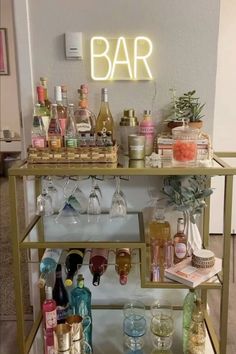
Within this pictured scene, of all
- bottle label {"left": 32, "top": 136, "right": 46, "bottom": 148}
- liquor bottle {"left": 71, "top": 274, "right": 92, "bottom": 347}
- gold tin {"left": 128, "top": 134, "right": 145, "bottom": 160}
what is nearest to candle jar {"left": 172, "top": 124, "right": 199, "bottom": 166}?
gold tin {"left": 128, "top": 134, "right": 145, "bottom": 160}

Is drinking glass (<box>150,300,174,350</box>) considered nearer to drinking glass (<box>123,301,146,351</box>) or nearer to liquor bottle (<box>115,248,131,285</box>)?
drinking glass (<box>123,301,146,351</box>)

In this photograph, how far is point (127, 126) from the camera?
1.56 meters

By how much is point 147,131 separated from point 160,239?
1.58 feet

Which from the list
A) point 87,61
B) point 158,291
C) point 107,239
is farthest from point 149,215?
point 87,61

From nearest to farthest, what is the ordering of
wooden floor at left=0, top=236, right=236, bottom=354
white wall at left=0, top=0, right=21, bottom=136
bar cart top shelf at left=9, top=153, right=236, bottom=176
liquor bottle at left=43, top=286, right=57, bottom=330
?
1. bar cart top shelf at left=9, top=153, right=236, bottom=176
2. liquor bottle at left=43, top=286, right=57, bottom=330
3. wooden floor at left=0, top=236, right=236, bottom=354
4. white wall at left=0, top=0, right=21, bottom=136

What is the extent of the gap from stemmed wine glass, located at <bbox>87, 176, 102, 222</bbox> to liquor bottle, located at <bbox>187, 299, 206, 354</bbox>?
0.59 meters

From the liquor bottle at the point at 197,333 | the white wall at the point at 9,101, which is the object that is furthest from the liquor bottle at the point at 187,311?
the white wall at the point at 9,101

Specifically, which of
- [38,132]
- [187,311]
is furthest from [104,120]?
[187,311]

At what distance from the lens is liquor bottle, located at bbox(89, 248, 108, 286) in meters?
1.61

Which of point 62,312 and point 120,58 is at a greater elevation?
point 120,58

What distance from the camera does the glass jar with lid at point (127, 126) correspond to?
5.10 ft

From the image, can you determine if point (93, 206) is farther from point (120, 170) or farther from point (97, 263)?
point (120, 170)

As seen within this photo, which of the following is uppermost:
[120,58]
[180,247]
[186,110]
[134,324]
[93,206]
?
[120,58]

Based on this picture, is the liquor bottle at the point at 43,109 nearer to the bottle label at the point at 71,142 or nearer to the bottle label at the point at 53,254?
the bottle label at the point at 71,142
